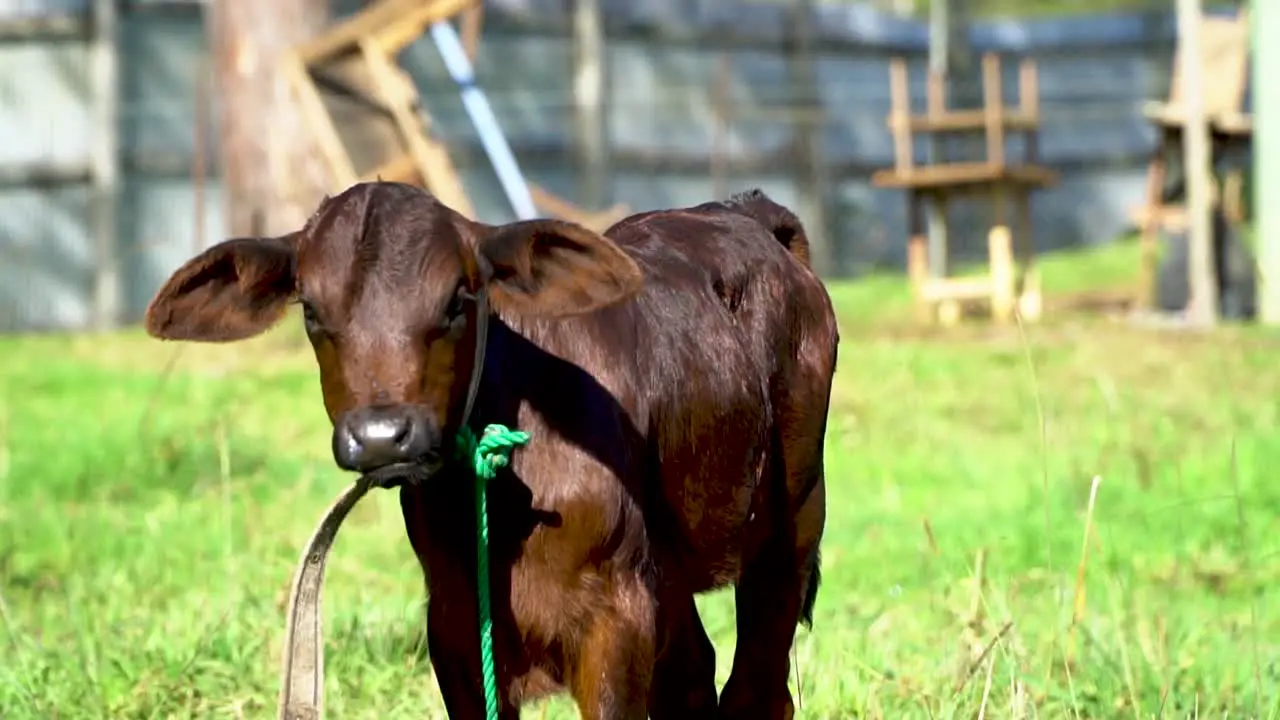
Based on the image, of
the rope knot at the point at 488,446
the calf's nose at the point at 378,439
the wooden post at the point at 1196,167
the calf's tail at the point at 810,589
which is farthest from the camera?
the wooden post at the point at 1196,167

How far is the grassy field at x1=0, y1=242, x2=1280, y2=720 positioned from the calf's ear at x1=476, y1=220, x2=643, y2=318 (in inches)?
46.7

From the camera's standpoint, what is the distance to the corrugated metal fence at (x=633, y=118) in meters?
18.3

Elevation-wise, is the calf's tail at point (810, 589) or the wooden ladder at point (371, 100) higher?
the wooden ladder at point (371, 100)

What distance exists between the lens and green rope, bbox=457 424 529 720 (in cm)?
327

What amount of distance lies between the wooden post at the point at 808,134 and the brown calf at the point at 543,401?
18570 mm

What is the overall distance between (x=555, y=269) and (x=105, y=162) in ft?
51.7

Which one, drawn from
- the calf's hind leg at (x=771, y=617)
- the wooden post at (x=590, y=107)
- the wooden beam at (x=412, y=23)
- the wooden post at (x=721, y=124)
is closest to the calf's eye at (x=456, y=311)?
the calf's hind leg at (x=771, y=617)

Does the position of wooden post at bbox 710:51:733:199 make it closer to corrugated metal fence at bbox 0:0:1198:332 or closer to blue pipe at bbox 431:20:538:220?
corrugated metal fence at bbox 0:0:1198:332

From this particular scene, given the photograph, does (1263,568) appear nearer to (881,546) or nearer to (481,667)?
(881,546)

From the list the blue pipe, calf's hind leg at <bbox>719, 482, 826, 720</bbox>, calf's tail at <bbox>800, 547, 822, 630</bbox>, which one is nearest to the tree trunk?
the blue pipe

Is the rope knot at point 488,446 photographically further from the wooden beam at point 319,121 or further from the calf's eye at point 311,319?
the wooden beam at point 319,121

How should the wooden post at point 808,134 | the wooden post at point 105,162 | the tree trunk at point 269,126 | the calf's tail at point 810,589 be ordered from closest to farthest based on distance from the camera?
the calf's tail at point 810,589, the tree trunk at point 269,126, the wooden post at point 105,162, the wooden post at point 808,134

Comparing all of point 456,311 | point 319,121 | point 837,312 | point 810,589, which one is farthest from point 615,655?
Answer: point 837,312

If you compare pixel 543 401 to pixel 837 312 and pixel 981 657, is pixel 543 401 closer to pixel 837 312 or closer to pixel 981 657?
pixel 981 657
